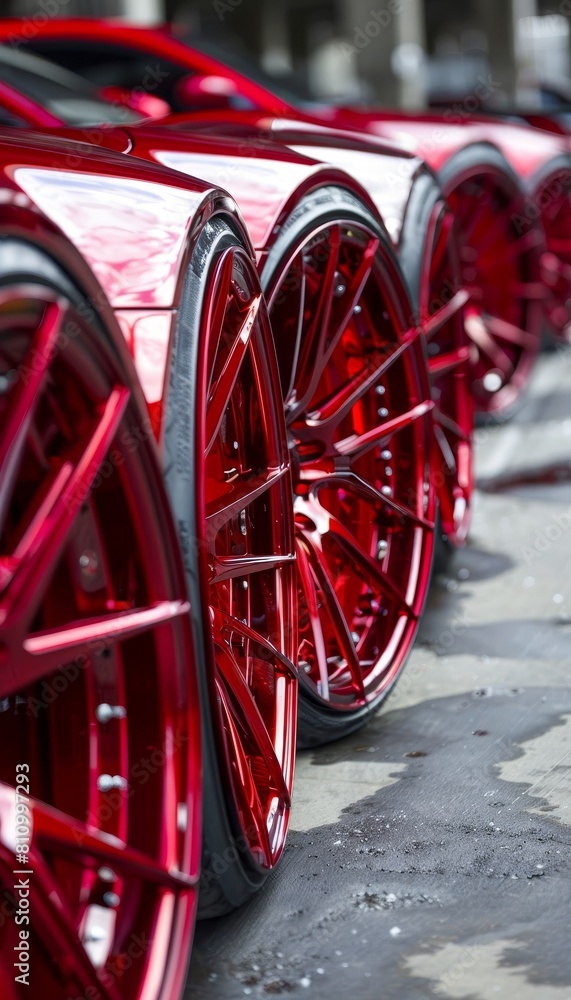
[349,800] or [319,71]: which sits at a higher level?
[319,71]

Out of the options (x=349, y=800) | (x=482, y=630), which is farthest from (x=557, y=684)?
(x=349, y=800)

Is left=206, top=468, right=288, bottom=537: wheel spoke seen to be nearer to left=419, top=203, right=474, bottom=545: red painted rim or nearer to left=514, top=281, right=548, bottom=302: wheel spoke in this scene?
left=419, top=203, right=474, bottom=545: red painted rim

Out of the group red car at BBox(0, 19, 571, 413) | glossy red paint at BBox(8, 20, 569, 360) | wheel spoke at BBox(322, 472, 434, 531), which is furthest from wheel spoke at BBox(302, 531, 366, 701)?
glossy red paint at BBox(8, 20, 569, 360)

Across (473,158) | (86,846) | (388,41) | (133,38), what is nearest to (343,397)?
(86,846)

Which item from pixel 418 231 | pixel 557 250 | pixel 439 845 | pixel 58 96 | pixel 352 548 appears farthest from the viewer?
pixel 557 250

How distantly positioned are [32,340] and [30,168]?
27cm

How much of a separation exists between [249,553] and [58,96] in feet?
7.13

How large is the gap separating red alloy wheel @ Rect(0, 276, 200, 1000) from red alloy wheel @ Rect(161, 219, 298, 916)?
0.08 meters

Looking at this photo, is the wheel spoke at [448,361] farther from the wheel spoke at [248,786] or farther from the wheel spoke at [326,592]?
the wheel spoke at [248,786]

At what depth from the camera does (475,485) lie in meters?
4.48

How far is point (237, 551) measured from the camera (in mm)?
2006

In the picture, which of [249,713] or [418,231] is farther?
[418,231]

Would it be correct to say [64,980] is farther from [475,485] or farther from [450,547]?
[475,485]

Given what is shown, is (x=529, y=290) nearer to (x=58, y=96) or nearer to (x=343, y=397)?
(x=58, y=96)
